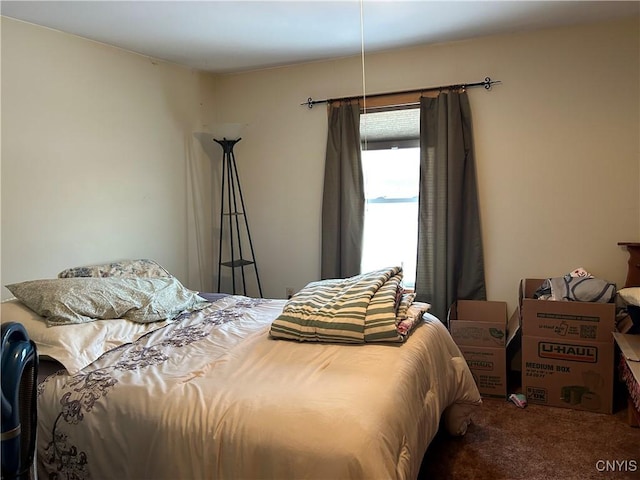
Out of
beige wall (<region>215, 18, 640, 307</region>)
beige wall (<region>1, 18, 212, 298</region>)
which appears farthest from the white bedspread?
beige wall (<region>215, 18, 640, 307</region>)

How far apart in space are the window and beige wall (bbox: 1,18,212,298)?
4.91 ft

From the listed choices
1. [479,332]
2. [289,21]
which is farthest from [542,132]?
[289,21]

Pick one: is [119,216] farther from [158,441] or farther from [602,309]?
[602,309]

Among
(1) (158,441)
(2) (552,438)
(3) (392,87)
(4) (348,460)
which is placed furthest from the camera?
(3) (392,87)

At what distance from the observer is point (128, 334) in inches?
87.0

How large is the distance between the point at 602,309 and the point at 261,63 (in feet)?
9.69

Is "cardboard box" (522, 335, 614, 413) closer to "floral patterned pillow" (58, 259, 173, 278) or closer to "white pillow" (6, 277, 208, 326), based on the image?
"white pillow" (6, 277, 208, 326)

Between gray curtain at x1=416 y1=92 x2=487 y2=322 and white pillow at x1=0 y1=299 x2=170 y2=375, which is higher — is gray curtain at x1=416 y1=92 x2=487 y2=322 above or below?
above

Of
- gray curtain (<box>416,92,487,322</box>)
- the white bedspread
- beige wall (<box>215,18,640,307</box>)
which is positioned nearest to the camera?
the white bedspread

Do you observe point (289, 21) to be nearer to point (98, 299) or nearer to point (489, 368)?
point (98, 299)

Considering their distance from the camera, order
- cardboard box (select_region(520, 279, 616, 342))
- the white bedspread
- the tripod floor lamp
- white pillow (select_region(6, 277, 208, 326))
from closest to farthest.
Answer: the white bedspread < white pillow (select_region(6, 277, 208, 326)) < cardboard box (select_region(520, 279, 616, 342)) < the tripod floor lamp

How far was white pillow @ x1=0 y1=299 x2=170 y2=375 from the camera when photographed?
1916 mm

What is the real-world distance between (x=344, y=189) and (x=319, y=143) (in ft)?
1.49

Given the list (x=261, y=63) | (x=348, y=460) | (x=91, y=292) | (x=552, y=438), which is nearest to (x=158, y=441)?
(x=348, y=460)
